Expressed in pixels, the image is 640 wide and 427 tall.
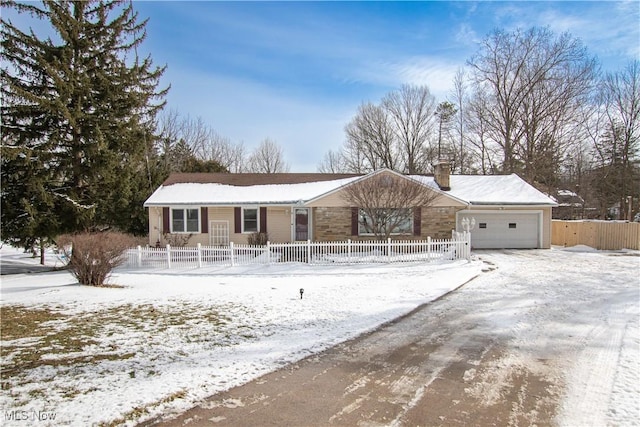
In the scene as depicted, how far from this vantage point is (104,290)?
32.3ft

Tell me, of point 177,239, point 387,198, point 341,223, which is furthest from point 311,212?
point 177,239

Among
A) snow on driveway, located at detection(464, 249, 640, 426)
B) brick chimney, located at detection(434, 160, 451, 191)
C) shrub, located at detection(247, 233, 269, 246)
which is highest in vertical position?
brick chimney, located at detection(434, 160, 451, 191)

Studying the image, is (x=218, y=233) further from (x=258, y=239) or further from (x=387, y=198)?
(x=387, y=198)

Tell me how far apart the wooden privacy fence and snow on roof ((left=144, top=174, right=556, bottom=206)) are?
2.92 meters

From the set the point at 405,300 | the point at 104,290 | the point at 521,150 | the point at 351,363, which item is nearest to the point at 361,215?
the point at 405,300

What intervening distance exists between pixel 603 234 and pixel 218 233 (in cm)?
1983

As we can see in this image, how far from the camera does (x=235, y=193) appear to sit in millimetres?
19797

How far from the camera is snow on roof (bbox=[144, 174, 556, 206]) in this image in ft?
61.3

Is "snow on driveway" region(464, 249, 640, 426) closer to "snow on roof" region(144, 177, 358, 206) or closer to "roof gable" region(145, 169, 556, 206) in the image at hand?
"roof gable" region(145, 169, 556, 206)

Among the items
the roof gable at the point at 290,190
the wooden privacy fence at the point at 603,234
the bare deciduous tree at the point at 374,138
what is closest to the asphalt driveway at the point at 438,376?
the roof gable at the point at 290,190

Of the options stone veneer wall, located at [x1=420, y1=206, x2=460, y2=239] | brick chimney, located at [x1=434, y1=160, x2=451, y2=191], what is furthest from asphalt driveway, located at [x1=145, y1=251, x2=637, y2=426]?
brick chimney, located at [x1=434, y1=160, x2=451, y2=191]

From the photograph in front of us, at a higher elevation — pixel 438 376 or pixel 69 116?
pixel 69 116

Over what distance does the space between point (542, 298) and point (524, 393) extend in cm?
566

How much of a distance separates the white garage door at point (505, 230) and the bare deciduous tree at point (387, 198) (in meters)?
4.81
